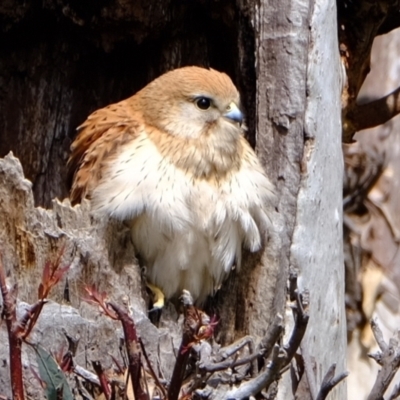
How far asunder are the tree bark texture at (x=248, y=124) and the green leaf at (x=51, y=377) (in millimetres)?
511

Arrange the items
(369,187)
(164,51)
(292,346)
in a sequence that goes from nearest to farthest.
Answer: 1. (292,346)
2. (164,51)
3. (369,187)

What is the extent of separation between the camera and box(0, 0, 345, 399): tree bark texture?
11.6 ft

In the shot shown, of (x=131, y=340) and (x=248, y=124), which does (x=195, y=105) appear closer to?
(x=248, y=124)

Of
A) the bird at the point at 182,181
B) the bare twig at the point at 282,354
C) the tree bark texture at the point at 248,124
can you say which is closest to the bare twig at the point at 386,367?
the tree bark texture at the point at 248,124

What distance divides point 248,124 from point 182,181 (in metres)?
0.52

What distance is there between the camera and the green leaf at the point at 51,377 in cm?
247

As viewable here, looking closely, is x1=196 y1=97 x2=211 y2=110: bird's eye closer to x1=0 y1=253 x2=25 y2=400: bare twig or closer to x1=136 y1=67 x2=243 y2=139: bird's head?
x1=136 y1=67 x2=243 y2=139: bird's head

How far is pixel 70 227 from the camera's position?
3582 millimetres

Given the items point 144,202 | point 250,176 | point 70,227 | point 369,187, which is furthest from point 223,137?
point 369,187

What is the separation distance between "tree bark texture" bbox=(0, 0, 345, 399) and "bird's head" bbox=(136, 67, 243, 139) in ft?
0.35

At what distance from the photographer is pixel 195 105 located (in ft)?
13.1

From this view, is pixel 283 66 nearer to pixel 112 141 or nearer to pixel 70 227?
pixel 112 141

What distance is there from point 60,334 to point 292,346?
1.15 m

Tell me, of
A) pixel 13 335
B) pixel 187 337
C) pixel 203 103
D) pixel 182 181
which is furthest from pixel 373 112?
pixel 13 335
